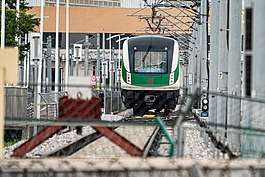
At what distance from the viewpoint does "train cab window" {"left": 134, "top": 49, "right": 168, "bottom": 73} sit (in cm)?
3069

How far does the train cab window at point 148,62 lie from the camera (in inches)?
1208

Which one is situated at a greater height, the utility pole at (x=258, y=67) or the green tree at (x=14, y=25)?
the green tree at (x=14, y=25)

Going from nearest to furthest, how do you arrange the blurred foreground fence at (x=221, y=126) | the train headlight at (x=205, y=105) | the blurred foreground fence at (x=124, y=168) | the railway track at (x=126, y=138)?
the blurred foreground fence at (x=124, y=168) < the blurred foreground fence at (x=221, y=126) < the railway track at (x=126, y=138) < the train headlight at (x=205, y=105)

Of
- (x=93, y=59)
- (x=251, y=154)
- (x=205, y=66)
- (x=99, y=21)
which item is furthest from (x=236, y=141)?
(x=99, y=21)

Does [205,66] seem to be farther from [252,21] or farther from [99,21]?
[99,21]

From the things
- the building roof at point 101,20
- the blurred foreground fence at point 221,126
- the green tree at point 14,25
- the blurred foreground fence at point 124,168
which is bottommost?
the blurred foreground fence at point 124,168

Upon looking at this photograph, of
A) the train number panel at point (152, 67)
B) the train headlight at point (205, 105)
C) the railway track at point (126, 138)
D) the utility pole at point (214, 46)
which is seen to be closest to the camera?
the railway track at point (126, 138)

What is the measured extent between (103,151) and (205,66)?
19.8 meters

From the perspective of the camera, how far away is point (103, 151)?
950cm

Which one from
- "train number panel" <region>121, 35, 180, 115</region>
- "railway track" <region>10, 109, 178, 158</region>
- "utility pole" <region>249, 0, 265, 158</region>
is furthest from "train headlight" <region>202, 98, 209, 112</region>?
"utility pole" <region>249, 0, 265, 158</region>

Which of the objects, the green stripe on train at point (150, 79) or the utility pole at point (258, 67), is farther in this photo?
the green stripe on train at point (150, 79)

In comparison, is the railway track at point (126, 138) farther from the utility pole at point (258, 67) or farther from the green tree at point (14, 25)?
the green tree at point (14, 25)

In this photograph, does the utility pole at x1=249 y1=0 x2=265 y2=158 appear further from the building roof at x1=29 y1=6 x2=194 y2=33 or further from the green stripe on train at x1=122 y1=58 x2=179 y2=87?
the building roof at x1=29 y1=6 x2=194 y2=33

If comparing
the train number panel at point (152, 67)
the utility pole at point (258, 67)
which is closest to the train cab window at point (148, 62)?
the train number panel at point (152, 67)
